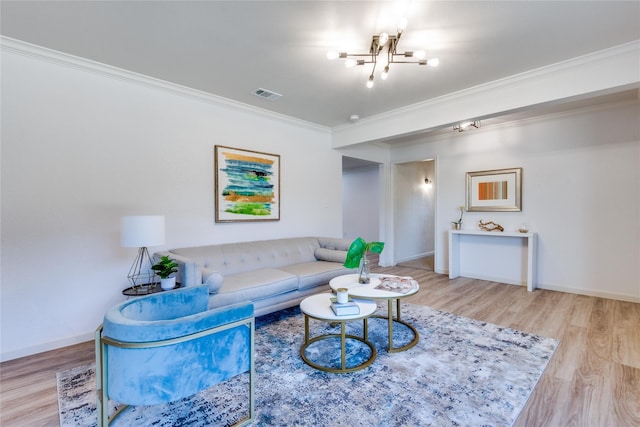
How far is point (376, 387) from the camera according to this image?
1.98m

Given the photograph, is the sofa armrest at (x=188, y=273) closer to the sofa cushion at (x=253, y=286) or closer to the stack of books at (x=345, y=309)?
the sofa cushion at (x=253, y=286)

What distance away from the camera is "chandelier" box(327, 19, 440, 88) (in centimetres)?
230

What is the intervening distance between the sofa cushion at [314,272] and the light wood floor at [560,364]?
1.21 m

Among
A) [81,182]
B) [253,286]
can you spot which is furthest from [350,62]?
[81,182]

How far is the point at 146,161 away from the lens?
121 inches

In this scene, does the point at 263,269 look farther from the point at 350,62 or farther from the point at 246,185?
the point at 350,62

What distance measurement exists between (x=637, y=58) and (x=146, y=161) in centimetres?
468

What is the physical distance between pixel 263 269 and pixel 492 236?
3854 millimetres

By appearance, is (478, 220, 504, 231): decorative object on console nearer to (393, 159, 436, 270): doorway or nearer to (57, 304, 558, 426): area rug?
(393, 159, 436, 270): doorway

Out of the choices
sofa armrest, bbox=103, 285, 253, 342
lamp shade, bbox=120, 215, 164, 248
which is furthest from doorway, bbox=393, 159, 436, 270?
sofa armrest, bbox=103, 285, 253, 342

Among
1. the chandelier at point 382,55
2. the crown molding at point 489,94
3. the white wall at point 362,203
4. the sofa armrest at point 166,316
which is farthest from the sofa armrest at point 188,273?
the white wall at point 362,203

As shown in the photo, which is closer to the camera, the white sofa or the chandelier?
the chandelier

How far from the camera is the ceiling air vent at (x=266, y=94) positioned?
3414 millimetres

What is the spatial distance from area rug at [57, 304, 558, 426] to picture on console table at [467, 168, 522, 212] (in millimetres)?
2520
